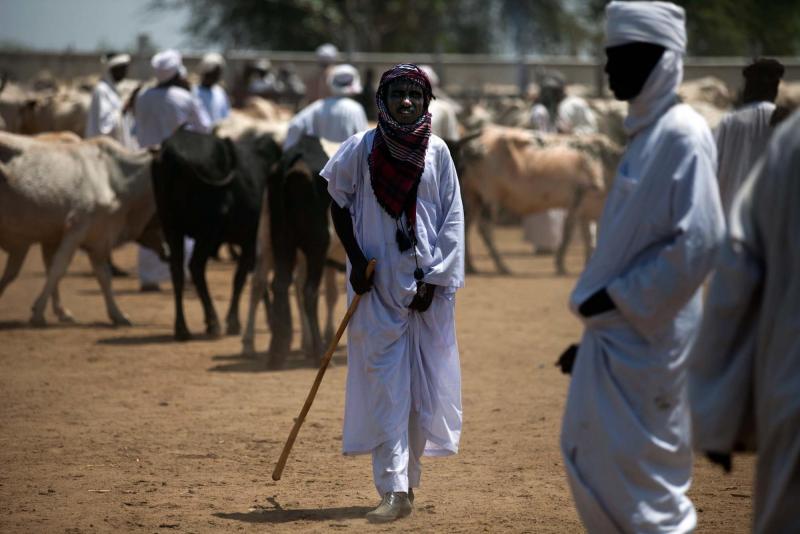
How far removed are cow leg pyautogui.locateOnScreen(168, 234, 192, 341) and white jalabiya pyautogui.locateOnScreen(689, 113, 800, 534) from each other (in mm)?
7768

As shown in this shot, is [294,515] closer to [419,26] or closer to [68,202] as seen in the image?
[68,202]

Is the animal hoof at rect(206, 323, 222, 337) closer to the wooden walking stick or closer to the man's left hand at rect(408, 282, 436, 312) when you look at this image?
the wooden walking stick

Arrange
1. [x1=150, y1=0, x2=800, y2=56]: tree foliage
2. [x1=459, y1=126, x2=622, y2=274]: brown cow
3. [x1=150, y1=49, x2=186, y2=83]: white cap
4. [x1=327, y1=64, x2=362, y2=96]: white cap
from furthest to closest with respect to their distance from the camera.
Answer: [x1=150, y1=0, x2=800, y2=56]: tree foliage → [x1=459, y1=126, x2=622, y2=274]: brown cow → [x1=150, y1=49, x2=186, y2=83]: white cap → [x1=327, y1=64, x2=362, y2=96]: white cap

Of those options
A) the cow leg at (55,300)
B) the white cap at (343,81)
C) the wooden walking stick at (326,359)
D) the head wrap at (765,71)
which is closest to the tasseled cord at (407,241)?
the wooden walking stick at (326,359)

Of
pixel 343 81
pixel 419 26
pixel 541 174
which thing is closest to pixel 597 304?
pixel 343 81

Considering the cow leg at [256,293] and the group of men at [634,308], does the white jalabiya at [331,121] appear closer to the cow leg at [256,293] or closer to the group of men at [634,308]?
the cow leg at [256,293]

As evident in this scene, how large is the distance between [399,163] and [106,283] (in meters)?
6.49

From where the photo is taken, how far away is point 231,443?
7.18 m

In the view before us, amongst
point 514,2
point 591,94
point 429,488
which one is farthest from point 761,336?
point 514,2

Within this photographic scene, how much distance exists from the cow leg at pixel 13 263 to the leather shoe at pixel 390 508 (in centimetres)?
668

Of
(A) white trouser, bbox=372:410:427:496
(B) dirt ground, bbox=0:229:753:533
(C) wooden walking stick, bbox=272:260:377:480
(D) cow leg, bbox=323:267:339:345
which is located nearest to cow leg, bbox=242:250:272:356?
(B) dirt ground, bbox=0:229:753:533

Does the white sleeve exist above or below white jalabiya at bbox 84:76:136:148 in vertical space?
above

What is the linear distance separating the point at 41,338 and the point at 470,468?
5388mm

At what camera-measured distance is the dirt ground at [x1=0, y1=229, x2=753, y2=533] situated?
18.6 feet
